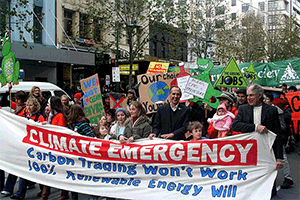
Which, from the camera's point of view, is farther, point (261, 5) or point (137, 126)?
point (261, 5)

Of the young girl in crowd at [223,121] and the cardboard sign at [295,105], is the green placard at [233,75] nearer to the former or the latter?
the cardboard sign at [295,105]

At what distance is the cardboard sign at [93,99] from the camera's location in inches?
333

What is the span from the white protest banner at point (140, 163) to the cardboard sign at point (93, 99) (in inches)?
116

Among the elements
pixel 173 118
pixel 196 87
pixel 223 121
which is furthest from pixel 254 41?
pixel 173 118

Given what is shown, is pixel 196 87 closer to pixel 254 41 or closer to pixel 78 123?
pixel 78 123

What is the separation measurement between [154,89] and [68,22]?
18396 millimetres

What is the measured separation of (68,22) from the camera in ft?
81.0

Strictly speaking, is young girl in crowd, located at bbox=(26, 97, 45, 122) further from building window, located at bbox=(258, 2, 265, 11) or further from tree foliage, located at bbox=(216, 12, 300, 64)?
building window, located at bbox=(258, 2, 265, 11)

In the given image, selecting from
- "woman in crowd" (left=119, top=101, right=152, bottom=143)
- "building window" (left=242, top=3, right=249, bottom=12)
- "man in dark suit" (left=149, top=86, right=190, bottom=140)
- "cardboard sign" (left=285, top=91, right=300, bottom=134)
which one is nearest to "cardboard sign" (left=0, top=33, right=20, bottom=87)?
"woman in crowd" (left=119, top=101, right=152, bottom=143)

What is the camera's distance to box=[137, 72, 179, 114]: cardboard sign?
8.05 m

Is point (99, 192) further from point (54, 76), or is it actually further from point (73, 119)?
point (54, 76)

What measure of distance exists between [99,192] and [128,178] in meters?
0.48

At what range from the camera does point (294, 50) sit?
32.8m

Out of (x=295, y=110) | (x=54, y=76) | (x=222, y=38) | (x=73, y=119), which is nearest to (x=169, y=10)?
(x=54, y=76)
